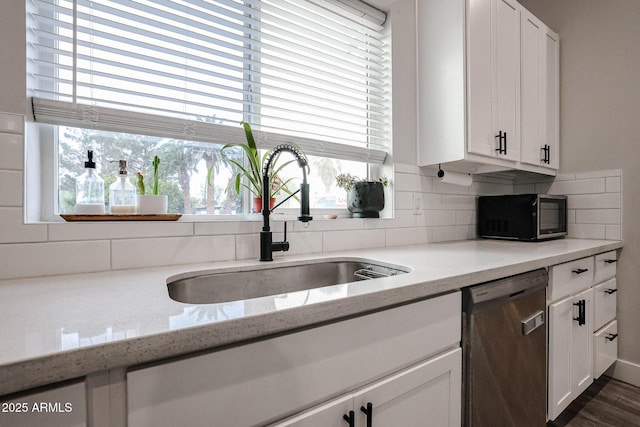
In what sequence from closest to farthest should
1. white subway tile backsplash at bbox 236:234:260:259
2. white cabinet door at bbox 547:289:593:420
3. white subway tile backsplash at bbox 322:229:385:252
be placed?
1. white subway tile backsplash at bbox 236:234:260:259
2. white cabinet door at bbox 547:289:593:420
3. white subway tile backsplash at bbox 322:229:385:252

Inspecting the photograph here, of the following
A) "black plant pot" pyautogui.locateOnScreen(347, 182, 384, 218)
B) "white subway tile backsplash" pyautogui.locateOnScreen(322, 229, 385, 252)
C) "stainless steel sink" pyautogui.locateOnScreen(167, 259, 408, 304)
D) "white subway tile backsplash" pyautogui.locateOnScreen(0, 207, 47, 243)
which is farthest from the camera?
"black plant pot" pyautogui.locateOnScreen(347, 182, 384, 218)

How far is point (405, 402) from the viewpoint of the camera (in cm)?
84

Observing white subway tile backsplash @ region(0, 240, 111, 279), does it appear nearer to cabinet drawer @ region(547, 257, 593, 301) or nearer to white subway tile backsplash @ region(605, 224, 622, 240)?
cabinet drawer @ region(547, 257, 593, 301)

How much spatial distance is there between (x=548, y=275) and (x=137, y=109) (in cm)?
180

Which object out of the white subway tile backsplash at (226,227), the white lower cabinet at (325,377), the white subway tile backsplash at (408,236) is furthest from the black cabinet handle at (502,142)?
the white subway tile backsplash at (226,227)

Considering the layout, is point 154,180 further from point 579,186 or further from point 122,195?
point 579,186

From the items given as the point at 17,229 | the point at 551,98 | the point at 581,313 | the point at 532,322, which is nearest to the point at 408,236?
the point at 532,322

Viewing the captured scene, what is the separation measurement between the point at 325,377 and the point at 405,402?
0.98 ft

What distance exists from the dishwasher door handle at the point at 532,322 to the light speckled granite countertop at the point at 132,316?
36 centimetres

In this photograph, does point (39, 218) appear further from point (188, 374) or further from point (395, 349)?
point (395, 349)

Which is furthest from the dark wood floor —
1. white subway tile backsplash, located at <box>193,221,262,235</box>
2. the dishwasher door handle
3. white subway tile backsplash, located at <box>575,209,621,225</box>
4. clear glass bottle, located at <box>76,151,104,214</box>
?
clear glass bottle, located at <box>76,151,104,214</box>

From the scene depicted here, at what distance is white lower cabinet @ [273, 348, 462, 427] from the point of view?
69 centimetres

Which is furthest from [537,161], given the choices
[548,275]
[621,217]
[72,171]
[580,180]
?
[72,171]

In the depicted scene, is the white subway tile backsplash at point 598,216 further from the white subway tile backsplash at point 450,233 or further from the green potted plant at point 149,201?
the green potted plant at point 149,201
